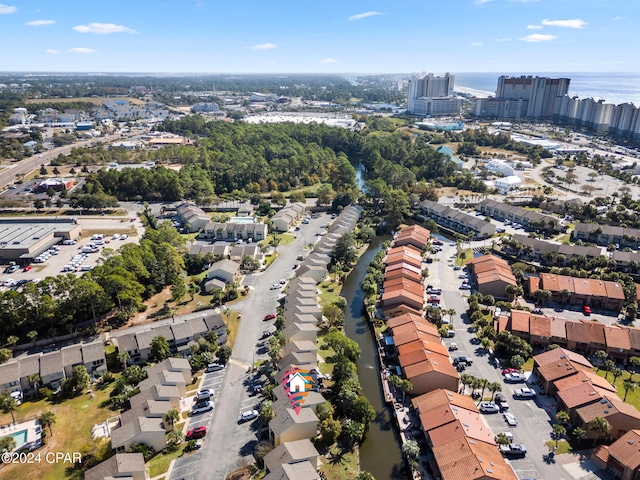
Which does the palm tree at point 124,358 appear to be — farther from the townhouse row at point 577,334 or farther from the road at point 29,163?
the road at point 29,163

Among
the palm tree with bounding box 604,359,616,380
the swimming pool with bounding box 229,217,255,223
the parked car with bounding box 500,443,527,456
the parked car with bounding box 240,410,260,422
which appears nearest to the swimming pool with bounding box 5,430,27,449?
the parked car with bounding box 240,410,260,422

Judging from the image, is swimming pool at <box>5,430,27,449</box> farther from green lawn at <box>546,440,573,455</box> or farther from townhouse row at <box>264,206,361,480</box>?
green lawn at <box>546,440,573,455</box>

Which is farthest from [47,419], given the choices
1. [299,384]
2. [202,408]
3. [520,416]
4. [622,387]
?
[622,387]

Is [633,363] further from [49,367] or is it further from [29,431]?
[49,367]

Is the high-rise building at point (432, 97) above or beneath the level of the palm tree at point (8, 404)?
above

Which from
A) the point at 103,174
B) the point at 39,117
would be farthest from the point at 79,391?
the point at 39,117

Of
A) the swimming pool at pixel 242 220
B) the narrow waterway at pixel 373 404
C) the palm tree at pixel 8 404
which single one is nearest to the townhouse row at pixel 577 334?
the narrow waterway at pixel 373 404
